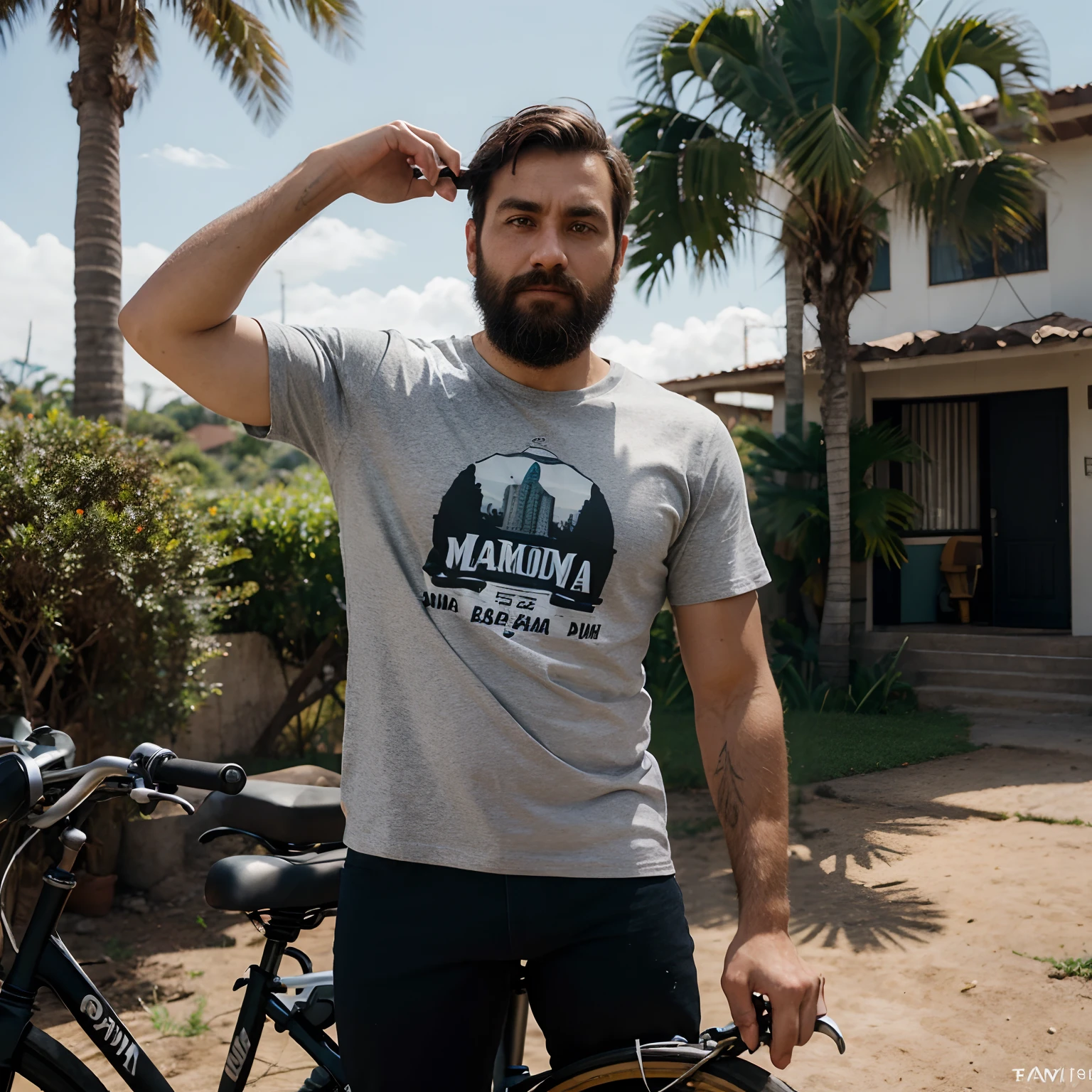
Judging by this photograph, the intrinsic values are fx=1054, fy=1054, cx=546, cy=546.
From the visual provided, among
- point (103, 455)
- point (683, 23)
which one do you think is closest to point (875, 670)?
point (683, 23)

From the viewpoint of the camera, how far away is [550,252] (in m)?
1.84

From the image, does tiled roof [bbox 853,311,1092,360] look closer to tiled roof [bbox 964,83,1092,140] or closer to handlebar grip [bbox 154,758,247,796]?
tiled roof [bbox 964,83,1092,140]

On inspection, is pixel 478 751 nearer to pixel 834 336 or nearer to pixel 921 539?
pixel 834 336

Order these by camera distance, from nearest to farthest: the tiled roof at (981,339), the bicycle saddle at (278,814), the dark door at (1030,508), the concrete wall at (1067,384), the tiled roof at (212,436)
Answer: the bicycle saddle at (278,814) → the tiled roof at (981,339) → the concrete wall at (1067,384) → the dark door at (1030,508) → the tiled roof at (212,436)

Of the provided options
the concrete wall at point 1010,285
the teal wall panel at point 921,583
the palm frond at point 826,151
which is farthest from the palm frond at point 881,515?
the palm frond at point 826,151

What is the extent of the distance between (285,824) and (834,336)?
918 cm

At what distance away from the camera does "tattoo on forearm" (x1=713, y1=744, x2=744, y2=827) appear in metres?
1.82

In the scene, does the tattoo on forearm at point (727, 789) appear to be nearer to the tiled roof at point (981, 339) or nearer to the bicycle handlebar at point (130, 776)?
the bicycle handlebar at point (130, 776)

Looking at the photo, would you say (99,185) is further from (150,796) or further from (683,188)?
(150,796)

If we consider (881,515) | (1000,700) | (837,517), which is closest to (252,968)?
(837,517)

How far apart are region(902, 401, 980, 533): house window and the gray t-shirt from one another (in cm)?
1268

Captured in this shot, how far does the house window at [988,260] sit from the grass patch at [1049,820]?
291 inches

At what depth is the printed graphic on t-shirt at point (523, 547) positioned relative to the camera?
66.9 inches

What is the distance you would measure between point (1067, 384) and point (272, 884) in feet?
39.9
